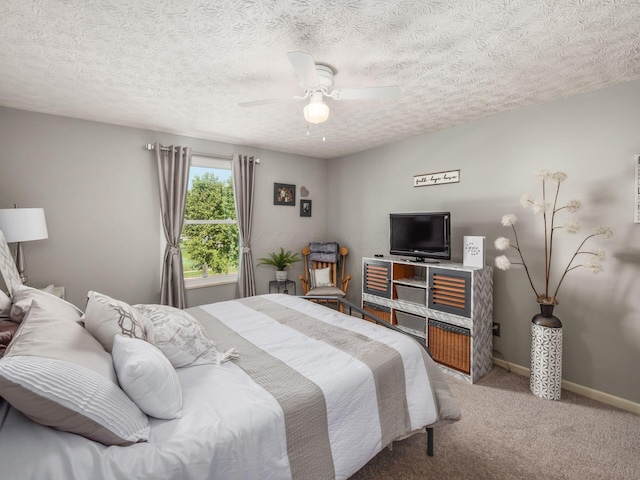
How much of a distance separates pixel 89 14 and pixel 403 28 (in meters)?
1.64

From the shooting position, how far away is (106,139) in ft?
11.0

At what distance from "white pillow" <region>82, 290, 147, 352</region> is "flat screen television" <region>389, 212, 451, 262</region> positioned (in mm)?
2781

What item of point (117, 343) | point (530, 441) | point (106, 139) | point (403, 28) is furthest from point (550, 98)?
point (106, 139)

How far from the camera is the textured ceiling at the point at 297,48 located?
1.56m

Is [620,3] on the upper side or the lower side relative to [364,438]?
upper

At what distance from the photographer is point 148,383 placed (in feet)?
3.85

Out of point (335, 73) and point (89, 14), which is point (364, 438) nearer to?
point (335, 73)

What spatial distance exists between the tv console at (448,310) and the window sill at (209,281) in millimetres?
2113

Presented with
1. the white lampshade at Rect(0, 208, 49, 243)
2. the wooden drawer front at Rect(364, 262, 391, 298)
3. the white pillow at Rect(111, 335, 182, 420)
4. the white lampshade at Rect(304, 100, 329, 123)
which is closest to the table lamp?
the white lampshade at Rect(0, 208, 49, 243)

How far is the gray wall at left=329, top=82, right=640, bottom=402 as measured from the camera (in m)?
2.44

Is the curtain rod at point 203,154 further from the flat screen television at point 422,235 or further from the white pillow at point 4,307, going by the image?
the white pillow at point 4,307

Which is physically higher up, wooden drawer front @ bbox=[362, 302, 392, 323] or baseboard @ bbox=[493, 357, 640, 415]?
wooden drawer front @ bbox=[362, 302, 392, 323]

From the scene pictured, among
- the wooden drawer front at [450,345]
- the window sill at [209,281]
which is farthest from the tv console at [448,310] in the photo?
the window sill at [209,281]

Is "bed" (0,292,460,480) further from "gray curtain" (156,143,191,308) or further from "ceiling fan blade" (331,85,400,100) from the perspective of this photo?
"gray curtain" (156,143,191,308)
